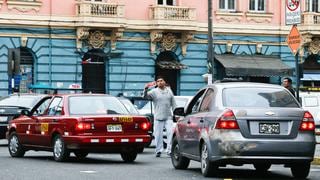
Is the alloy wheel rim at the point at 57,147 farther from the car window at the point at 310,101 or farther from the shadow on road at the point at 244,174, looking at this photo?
the car window at the point at 310,101

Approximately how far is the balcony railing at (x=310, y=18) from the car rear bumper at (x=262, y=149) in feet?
101

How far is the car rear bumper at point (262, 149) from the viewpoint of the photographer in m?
13.5

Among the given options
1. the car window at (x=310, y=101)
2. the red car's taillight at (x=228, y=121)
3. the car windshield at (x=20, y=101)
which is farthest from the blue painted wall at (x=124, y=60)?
the red car's taillight at (x=228, y=121)

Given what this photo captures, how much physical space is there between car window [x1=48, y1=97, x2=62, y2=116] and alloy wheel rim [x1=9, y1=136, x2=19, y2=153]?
167cm

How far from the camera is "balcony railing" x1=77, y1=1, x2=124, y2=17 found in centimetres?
3947

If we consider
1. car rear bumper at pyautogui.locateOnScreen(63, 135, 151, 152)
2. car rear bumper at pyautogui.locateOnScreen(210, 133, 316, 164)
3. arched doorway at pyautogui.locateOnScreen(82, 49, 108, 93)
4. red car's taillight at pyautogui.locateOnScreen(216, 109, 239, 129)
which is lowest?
car rear bumper at pyautogui.locateOnScreen(63, 135, 151, 152)

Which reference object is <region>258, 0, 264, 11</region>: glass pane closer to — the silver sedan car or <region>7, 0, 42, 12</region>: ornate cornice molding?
<region>7, 0, 42, 12</region>: ornate cornice molding

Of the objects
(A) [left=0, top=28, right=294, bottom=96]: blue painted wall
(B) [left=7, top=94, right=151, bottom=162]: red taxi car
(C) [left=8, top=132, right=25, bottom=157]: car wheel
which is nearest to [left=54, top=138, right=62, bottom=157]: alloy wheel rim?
(B) [left=7, top=94, right=151, bottom=162]: red taxi car

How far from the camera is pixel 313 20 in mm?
44062

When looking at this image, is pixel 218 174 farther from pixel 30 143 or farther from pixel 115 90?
pixel 115 90

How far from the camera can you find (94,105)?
713 inches

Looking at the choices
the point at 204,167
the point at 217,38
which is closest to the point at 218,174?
the point at 204,167

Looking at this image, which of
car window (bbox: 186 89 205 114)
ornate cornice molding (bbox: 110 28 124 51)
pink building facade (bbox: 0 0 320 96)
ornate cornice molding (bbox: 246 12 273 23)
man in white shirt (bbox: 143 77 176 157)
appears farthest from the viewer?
ornate cornice molding (bbox: 246 12 273 23)

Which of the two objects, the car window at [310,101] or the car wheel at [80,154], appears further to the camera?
the car window at [310,101]
